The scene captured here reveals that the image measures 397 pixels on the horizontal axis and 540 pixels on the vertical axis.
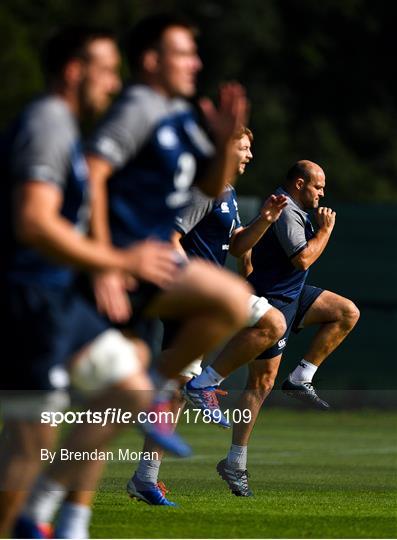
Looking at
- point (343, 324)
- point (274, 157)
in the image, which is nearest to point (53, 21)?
point (274, 157)

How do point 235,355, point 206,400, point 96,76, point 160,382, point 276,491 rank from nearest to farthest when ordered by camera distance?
1. point 96,76
2. point 160,382
3. point 235,355
4. point 206,400
5. point 276,491

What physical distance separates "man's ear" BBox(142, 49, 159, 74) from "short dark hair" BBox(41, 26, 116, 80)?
404 millimetres

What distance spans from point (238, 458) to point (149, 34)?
4528 millimetres

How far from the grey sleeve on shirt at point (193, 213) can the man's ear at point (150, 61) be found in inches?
120

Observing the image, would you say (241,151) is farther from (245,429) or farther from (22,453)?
(22,453)

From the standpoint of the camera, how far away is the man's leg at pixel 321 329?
11.3 meters

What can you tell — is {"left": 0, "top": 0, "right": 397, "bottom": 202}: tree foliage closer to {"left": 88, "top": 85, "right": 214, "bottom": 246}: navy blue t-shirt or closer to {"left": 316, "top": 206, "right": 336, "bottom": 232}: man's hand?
{"left": 316, "top": 206, "right": 336, "bottom": 232}: man's hand

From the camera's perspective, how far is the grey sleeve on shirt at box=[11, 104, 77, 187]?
18.6ft

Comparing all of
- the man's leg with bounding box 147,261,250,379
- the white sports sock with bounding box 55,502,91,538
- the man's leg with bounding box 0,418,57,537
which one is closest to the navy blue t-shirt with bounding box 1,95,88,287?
the man's leg with bounding box 147,261,250,379

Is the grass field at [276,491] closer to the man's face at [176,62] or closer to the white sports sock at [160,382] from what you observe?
the white sports sock at [160,382]

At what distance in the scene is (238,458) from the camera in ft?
34.7

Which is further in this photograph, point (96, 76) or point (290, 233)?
point (290, 233)

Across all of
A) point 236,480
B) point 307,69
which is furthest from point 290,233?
point 307,69

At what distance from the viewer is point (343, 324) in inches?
451
